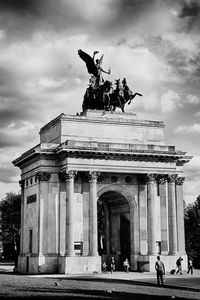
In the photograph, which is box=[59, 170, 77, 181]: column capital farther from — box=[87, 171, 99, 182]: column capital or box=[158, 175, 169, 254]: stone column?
box=[158, 175, 169, 254]: stone column

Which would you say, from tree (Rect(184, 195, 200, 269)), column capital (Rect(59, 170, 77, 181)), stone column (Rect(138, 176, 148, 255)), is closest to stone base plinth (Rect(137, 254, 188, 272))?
stone column (Rect(138, 176, 148, 255))

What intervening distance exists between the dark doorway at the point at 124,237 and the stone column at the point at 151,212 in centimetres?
416

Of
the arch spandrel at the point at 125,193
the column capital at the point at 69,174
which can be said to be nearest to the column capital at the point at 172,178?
the arch spandrel at the point at 125,193

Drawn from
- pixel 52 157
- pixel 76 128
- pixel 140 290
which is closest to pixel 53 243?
pixel 52 157

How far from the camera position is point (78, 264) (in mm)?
49000

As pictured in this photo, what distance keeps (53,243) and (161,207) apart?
11.7 m

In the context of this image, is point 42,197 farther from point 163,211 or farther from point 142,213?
point 163,211

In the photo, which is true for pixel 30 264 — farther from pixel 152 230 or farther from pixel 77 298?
pixel 77 298

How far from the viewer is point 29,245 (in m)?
54.2

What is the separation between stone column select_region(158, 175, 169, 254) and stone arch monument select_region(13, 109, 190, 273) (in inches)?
3.9

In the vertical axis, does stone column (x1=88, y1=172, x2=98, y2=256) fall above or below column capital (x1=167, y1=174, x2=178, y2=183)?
below

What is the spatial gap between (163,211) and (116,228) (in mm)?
5941

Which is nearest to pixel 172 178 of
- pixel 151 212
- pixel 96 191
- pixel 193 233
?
pixel 151 212

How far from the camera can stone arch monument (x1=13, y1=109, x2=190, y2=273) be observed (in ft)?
166
